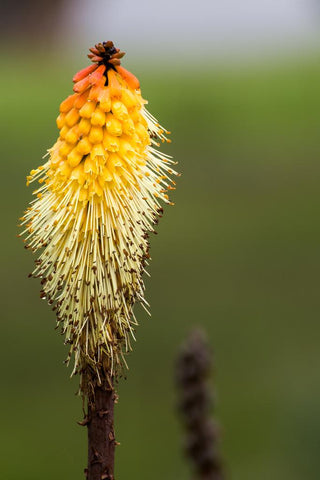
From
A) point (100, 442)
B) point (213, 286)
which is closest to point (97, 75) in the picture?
point (100, 442)

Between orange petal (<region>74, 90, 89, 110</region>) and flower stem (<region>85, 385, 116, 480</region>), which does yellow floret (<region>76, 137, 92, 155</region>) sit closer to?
orange petal (<region>74, 90, 89, 110</region>)

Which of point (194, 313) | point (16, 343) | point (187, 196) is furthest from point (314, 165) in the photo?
point (16, 343)

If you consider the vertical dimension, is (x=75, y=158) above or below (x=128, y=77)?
below

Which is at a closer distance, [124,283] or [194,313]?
[124,283]

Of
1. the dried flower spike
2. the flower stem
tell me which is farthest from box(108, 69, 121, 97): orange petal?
the flower stem

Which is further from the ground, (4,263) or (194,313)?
(4,263)

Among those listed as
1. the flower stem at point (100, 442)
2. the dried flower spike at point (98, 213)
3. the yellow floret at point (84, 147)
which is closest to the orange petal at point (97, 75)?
the dried flower spike at point (98, 213)

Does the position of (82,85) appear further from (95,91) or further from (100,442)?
(100,442)

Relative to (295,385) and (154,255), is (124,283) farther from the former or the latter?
(154,255)
